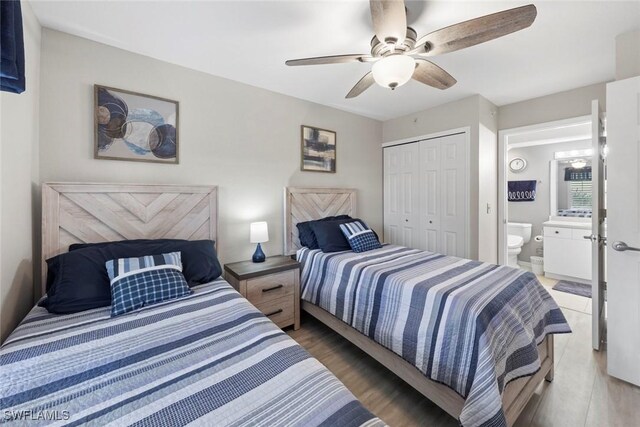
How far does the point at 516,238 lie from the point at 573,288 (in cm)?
106

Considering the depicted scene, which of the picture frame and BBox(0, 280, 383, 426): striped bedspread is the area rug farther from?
BBox(0, 280, 383, 426): striped bedspread

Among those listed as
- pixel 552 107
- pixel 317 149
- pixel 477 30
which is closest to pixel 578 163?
pixel 552 107

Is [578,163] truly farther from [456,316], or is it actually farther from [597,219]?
[456,316]

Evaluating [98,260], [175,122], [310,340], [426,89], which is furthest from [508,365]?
[175,122]

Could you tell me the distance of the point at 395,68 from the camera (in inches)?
61.7

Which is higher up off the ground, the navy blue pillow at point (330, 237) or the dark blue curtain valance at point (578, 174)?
the dark blue curtain valance at point (578, 174)

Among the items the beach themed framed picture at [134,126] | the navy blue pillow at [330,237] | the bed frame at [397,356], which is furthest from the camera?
the navy blue pillow at [330,237]

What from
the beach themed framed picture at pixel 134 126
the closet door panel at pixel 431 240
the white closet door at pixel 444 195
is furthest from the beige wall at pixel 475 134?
the beach themed framed picture at pixel 134 126

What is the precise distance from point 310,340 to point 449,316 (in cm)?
133

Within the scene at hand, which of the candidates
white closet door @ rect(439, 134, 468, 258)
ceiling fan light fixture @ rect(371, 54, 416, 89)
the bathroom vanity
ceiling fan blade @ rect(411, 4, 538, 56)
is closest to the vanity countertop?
the bathroom vanity

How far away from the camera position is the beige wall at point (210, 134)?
6.19 feet

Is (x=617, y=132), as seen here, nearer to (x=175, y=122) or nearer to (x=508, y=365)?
(x=508, y=365)

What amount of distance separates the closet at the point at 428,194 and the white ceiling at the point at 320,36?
823mm

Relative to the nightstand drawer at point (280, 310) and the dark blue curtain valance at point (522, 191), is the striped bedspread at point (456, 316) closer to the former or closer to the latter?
the nightstand drawer at point (280, 310)
